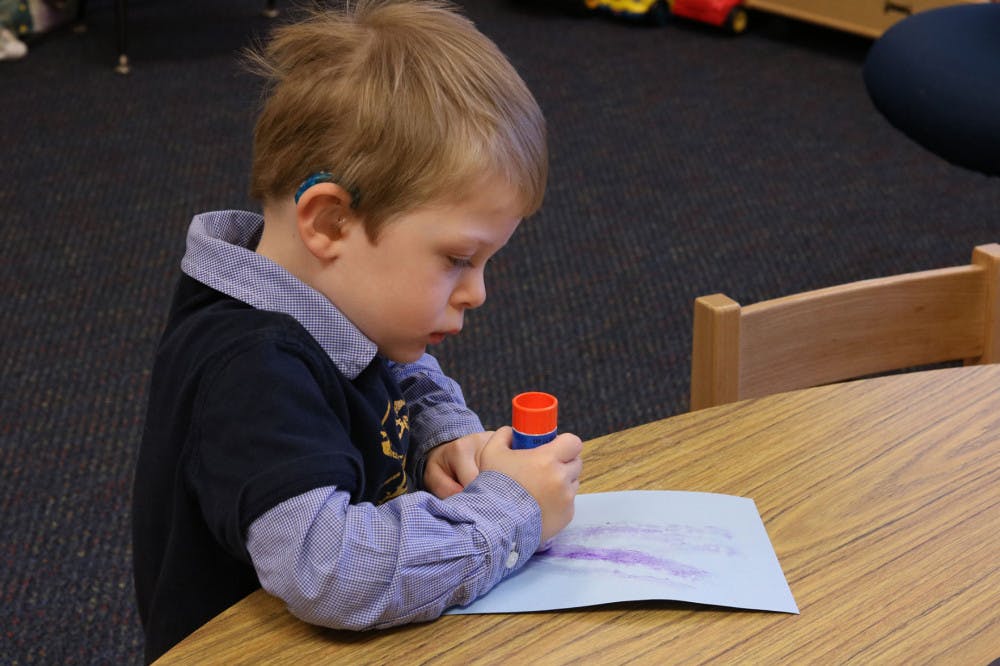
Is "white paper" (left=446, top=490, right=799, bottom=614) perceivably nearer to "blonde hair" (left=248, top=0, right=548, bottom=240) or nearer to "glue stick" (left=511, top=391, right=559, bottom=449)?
"glue stick" (left=511, top=391, right=559, bottom=449)

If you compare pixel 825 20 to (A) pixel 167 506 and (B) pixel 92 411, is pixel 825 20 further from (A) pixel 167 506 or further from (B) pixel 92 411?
(A) pixel 167 506

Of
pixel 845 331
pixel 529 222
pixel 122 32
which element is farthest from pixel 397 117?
pixel 122 32

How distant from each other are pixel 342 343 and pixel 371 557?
16cm

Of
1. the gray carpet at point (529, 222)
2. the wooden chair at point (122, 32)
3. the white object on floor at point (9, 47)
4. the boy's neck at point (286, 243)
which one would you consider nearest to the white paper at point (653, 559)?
the boy's neck at point (286, 243)

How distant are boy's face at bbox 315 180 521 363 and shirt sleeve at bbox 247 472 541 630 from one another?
0.42ft

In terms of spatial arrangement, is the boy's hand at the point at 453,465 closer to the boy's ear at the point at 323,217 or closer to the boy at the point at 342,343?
the boy at the point at 342,343

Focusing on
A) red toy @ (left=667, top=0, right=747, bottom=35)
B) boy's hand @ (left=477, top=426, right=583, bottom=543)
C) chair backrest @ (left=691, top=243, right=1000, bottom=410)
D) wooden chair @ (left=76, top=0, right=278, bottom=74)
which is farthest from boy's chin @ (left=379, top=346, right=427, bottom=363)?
red toy @ (left=667, top=0, right=747, bottom=35)

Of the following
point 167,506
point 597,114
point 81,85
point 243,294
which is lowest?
point 81,85

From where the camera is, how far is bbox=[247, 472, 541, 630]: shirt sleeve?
25.5 inches

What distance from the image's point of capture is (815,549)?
0.74 m

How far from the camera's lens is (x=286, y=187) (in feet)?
2.54

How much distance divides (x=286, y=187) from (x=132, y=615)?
3.14 feet

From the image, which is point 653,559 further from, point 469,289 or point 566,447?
point 469,289

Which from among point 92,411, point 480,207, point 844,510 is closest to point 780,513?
point 844,510
